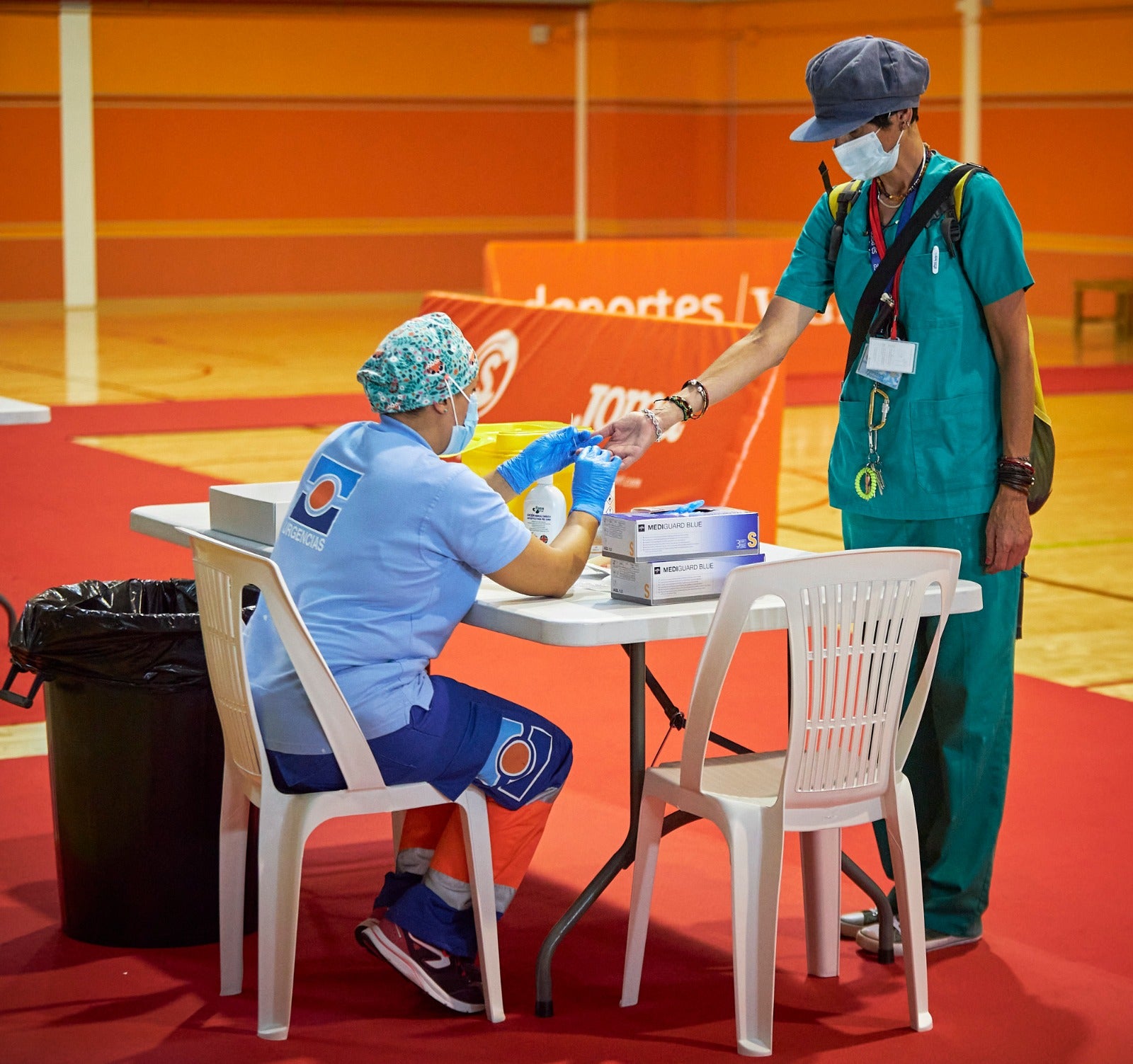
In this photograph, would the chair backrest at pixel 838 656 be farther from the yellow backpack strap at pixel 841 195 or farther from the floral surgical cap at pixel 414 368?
the yellow backpack strap at pixel 841 195

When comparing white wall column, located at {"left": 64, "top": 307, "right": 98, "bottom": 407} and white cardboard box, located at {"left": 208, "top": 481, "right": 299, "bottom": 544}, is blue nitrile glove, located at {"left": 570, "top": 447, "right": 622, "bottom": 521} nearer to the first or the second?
white cardboard box, located at {"left": 208, "top": 481, "right": 299, "bottom": 544}

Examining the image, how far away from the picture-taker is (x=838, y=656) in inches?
99.3

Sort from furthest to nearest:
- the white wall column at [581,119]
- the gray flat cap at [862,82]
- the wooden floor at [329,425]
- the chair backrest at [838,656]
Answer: the white wall column at [581,119]
the wooden floor at [329,425]
the gray flat cap at [862,82]
the chair backrest at [838,656]

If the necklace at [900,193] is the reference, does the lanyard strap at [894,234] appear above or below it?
below

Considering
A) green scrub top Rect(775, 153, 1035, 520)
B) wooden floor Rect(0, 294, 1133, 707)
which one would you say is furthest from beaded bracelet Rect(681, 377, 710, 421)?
wooden floor Rect(0, 294, 1133, 707)

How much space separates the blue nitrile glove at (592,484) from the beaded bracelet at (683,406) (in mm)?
420

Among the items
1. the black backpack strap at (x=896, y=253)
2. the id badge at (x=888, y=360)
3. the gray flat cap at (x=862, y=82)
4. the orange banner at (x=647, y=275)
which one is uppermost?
the orange banner at (x=647, y=275)

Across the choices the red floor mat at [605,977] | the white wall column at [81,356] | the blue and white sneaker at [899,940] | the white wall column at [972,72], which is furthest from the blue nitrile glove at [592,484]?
the white wall column at [972,72]

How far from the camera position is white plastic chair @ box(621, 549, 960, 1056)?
2475 millimetres

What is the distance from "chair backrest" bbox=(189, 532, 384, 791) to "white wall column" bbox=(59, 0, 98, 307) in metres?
14.2

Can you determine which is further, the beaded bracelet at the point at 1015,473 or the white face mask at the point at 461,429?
the beaded bracelet at the point at 1015,473

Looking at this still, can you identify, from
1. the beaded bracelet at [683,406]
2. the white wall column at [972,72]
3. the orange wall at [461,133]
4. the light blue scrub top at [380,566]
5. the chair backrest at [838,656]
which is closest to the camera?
the chair backrest at [838,656]

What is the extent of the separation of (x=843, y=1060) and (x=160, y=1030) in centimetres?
105

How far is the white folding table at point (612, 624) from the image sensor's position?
2.56m
